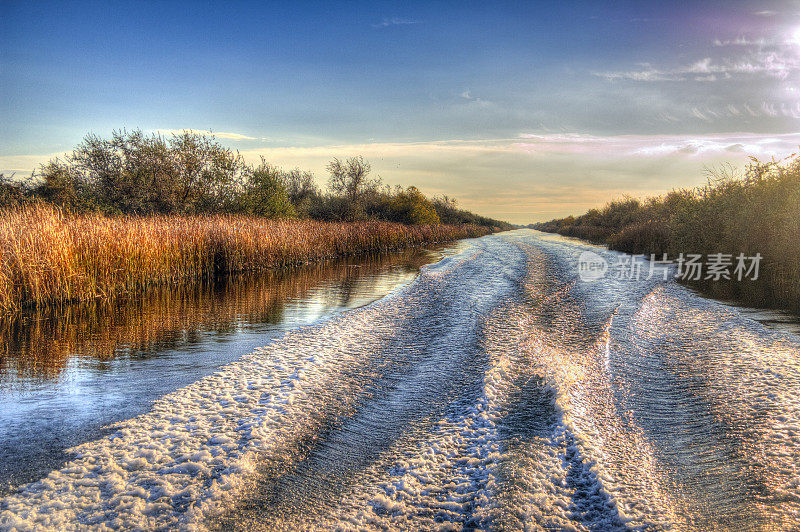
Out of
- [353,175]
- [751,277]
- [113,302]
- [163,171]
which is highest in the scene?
[353,175]

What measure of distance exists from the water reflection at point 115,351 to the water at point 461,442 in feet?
1.26

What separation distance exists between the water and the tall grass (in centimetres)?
647

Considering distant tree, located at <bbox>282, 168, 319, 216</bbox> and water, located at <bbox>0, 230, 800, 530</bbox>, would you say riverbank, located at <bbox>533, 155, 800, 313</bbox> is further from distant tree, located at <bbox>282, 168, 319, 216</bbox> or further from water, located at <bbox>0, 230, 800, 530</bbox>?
distant tree, located at <bbox>282, 168, 319, 216</bbox>

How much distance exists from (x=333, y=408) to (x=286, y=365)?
126 centimetres

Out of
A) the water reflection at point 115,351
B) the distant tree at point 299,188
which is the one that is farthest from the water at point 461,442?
the distant tree at point 299,188

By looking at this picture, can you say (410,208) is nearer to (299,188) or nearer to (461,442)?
(299,188)

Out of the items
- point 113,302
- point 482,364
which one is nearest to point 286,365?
point 482,364

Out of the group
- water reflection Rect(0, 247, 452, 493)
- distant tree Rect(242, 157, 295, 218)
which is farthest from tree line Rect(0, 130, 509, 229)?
water reflection Rect(0, 247, 452, 493)

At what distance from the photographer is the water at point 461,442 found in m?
2.46

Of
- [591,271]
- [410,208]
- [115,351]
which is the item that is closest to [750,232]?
[591,271]

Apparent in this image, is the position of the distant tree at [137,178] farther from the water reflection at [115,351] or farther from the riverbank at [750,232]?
the riverbank at [750,232]

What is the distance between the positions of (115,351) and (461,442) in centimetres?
517

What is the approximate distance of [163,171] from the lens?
2523 cm

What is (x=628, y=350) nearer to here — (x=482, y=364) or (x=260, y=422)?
(x=482, y=364)
